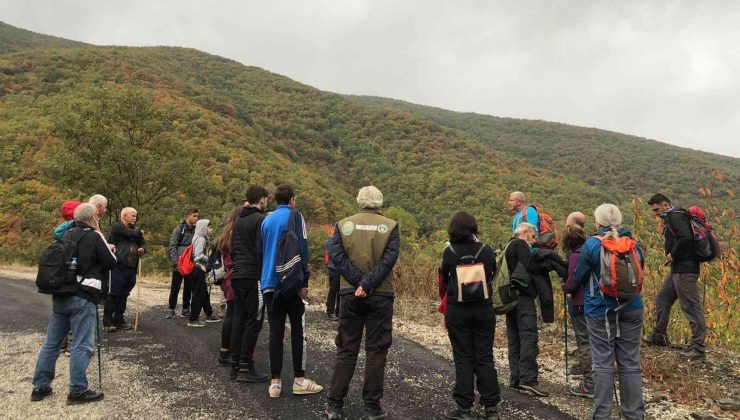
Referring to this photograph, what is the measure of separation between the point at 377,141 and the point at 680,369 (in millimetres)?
43235

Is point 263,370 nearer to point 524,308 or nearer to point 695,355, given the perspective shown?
point 524,308

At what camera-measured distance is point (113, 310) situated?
7.28 meters

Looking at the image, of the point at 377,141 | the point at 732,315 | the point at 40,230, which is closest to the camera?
the point at 732,315

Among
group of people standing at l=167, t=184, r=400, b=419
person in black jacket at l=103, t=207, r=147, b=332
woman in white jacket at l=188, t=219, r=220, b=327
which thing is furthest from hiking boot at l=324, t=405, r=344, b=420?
person in black jacket at l=103, t=207, r=147, b=332

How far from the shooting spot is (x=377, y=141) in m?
47.8

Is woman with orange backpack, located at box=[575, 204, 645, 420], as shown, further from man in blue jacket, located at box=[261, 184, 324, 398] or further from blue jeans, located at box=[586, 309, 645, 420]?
man in blue jacket, located at box=[261, 184, 324, 398]

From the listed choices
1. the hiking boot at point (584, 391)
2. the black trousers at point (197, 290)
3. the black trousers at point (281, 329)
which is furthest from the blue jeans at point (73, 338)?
the hiking boot at point (584, 391)

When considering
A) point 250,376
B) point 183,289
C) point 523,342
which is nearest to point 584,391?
point 523,342

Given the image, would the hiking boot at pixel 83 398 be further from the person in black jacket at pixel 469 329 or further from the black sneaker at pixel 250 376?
the person in black jacket at pixel 469 329

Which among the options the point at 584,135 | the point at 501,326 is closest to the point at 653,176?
the point at 584,135

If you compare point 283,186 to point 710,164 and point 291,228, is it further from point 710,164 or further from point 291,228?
point 710,164

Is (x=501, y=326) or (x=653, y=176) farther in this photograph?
(x=653, y=176)

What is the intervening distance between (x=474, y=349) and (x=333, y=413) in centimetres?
140

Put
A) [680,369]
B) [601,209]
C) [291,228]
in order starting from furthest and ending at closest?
[680,369], [291,228], [601,209]
